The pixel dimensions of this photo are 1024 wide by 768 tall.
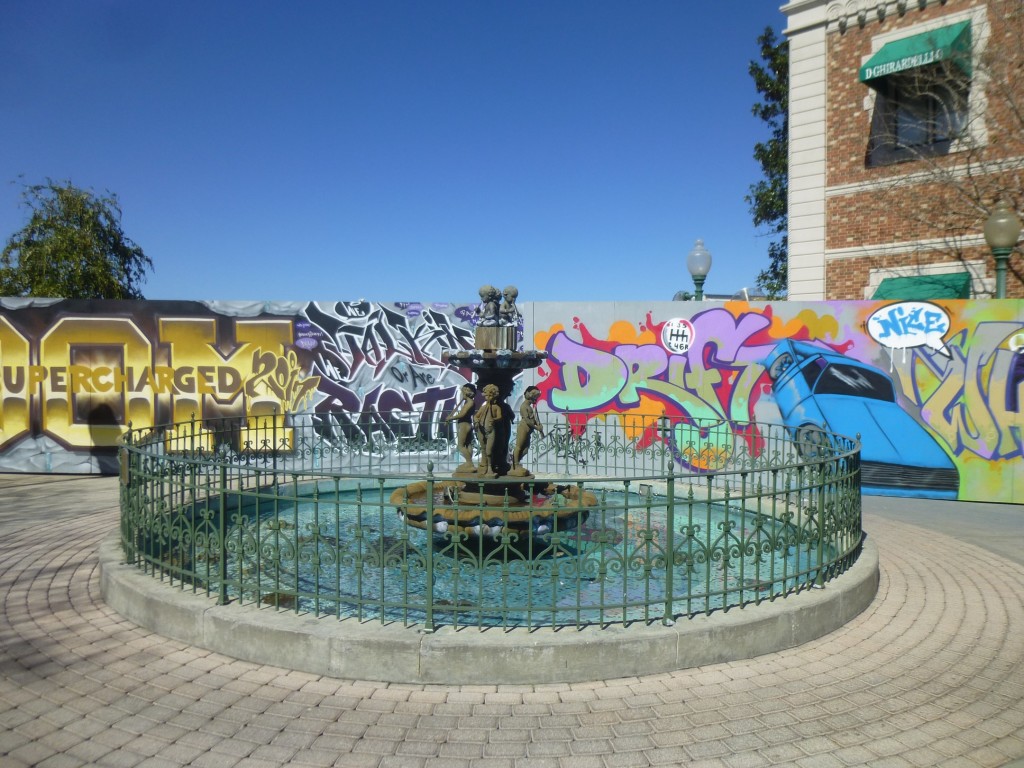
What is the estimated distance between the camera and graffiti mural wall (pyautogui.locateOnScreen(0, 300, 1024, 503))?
39.4 feet

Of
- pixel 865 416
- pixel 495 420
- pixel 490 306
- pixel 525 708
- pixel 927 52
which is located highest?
pixel 927 52

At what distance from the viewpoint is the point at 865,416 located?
1256 cm

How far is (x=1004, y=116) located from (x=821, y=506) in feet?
46.2

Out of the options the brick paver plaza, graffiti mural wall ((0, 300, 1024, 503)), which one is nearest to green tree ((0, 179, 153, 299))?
graffiti mural wall ((0, 300, 1024, 503))

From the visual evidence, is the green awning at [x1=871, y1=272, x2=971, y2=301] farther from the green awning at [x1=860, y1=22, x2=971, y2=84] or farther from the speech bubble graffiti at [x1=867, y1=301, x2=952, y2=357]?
the green awning at [x1=860, y1=22, x2=971, y2=84]

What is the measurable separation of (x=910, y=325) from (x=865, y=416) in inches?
68.2

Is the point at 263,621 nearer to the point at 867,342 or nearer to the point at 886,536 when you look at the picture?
the point at 886,536

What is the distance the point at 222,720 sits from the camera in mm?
4426

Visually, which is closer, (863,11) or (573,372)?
(573,372)

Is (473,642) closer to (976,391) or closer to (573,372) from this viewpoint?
(573,372)

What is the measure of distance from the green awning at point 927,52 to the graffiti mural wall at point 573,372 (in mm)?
7104

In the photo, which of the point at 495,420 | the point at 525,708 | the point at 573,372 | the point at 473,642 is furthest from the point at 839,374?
the point at 525,708

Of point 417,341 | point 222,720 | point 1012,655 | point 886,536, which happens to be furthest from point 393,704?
point 417,341

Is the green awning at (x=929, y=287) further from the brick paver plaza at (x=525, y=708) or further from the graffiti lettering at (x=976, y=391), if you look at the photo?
the brick paver plaza at (x=525, y=708)
